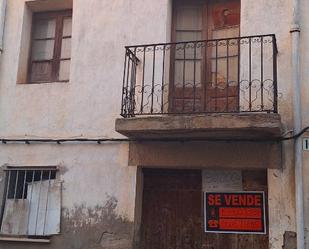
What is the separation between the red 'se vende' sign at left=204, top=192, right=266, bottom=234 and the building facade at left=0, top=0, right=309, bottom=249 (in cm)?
2

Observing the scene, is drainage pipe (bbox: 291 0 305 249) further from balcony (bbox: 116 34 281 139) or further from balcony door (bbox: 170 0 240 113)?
balcony door (bbox: 170 0 240 113)

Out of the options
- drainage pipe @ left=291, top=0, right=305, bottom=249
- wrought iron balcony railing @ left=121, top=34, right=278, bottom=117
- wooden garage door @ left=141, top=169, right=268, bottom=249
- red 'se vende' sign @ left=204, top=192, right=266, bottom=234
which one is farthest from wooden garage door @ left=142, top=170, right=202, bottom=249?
drainage pipe @ left=291, top=0, right=305, bottom=249

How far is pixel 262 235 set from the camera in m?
7.36

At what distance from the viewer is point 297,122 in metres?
7.01

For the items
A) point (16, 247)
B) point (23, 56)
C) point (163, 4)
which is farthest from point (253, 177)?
point (23, 56)

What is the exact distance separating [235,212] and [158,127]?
6.23ft

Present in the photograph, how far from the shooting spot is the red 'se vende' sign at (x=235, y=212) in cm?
740

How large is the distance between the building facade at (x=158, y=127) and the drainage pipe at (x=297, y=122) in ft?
0.09

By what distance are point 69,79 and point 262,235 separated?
4301 mm

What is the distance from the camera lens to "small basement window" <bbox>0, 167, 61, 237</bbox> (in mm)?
8141

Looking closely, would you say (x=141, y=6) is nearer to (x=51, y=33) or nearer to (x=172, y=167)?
(x=51, y=33)

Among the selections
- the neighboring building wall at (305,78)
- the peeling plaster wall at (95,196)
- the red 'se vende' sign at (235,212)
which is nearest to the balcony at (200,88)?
the neighboring building wall at (305,78)

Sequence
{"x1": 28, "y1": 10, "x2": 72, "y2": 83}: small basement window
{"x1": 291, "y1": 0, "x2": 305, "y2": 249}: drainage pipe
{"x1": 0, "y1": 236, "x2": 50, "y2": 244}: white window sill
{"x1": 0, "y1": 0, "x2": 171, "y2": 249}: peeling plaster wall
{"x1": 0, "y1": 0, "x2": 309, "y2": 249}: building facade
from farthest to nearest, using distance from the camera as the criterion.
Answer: {"x1": 28, "y1": 10, "x2": 72, "y2": 83}: small basement window < {"x1": 0, "y1": 236, "x2": 50, "y2": 244}: white window sill < {"x1": 0, "y1": 0, "x2": 171, "y2": 249}: peeling plaster wall < {"x1": 0, "y1": 0, "x2": 309, "y2": 249}: building facade < {"x1": 291, "y1": 0, "x2": 305, "y2": 249}: drainage pipe

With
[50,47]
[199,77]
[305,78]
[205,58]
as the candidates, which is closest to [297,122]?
[305,78]
